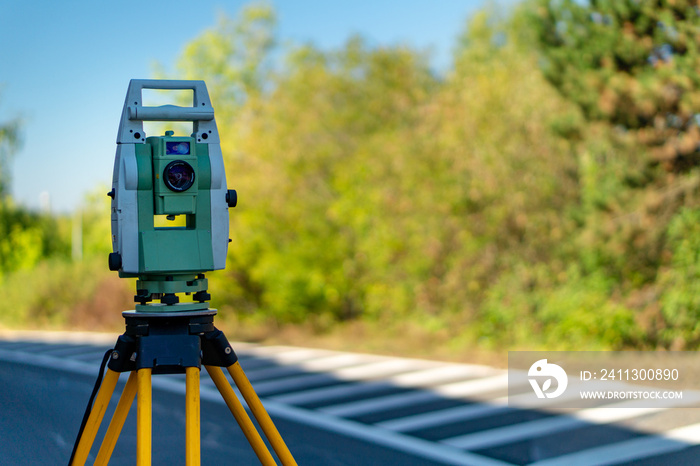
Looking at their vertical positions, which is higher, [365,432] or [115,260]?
[115,260]

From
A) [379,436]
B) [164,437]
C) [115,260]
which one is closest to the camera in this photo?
[115,260]

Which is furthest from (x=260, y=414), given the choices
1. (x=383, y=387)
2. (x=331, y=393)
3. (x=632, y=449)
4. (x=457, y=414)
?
(x=383, y=387)

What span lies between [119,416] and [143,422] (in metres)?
0.45

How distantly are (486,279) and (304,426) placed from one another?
20.3ft

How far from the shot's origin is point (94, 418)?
317 centimetres

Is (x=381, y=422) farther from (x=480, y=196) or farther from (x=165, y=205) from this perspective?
(x=480, y=196)

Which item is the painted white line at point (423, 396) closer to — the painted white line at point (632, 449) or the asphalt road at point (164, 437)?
the asphalt road at point (164, 437)

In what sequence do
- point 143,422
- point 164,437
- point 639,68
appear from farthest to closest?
point 639,68 → point 164,437 → point 143,422

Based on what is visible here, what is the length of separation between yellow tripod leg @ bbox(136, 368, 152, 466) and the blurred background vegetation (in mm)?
8859

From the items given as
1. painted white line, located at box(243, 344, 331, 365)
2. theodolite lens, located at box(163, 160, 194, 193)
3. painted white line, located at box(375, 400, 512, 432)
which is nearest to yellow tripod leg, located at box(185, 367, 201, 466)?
theodolite lens, located at box(163, 160, 194, 193)

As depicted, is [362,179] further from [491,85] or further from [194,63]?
[194,63]

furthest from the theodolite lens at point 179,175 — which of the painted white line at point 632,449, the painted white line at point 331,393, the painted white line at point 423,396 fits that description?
the painted white line at point 331,393

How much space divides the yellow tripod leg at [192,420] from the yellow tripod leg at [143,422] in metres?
0.14

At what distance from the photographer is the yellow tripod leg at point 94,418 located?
314 cm
